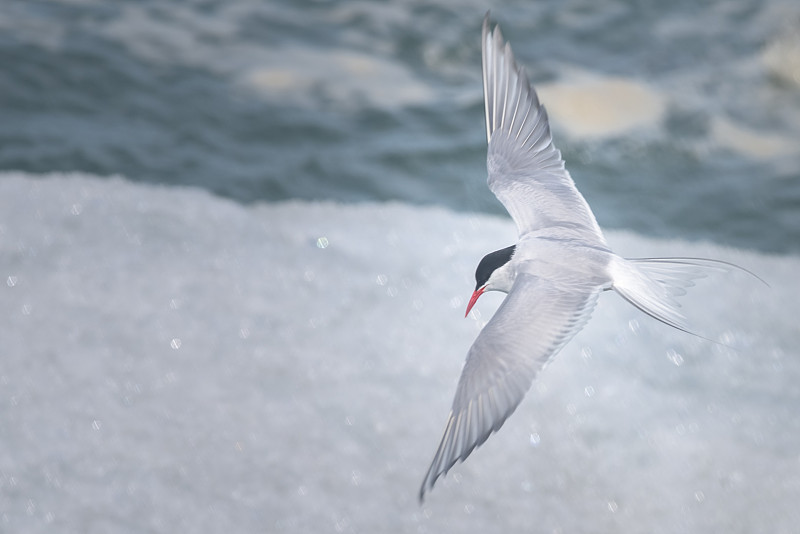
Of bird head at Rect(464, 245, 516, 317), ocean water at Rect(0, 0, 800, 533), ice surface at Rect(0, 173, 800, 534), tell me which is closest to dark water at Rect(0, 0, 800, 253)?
ocean water at Rect(0, 0, 800, 533)

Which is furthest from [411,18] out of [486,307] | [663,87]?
[486,307]

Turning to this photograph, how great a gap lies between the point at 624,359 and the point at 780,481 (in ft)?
2.12

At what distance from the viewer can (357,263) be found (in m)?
3.68

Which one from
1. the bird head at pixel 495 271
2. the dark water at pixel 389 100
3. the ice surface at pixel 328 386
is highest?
the bird head at pixel 495 271

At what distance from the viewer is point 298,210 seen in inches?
159

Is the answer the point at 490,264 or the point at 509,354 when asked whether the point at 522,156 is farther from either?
the point at 509,354

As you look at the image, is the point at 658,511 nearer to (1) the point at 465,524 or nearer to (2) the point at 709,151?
(1) the point at 465,524

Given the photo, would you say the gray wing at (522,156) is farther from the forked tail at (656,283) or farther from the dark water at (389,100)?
the dark water at (389,100)

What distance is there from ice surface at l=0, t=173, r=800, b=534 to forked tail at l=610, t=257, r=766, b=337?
0.59 meters

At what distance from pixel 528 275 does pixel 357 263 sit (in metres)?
1.29

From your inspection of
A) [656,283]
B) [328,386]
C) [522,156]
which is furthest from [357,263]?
[656,283]

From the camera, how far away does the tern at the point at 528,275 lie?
222 centimetres

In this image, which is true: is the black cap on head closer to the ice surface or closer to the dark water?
the ice surface

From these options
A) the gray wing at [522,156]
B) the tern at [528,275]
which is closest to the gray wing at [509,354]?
the tern at [528,275]
